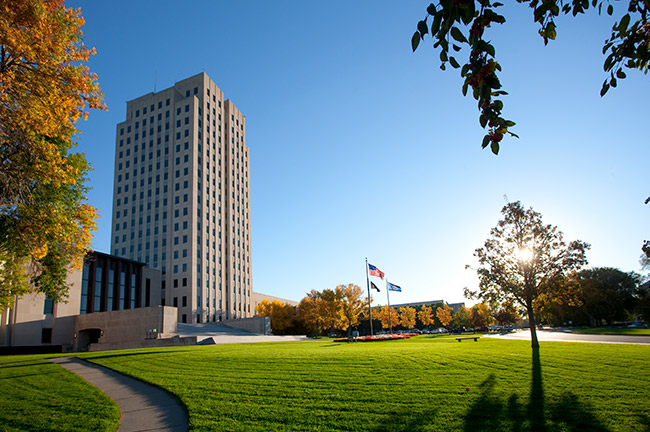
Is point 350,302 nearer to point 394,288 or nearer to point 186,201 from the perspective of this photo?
point 394,288

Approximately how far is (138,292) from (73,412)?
194ft

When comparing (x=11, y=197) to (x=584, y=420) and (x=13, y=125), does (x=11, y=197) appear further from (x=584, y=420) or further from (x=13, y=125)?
(x=584, y=420)

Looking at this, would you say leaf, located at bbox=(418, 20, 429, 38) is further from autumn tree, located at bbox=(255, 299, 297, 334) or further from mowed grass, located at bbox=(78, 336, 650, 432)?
autumn tree, located at bbox=(255, 299, 297, 334)

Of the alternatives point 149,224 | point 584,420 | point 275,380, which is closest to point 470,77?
point 584,420

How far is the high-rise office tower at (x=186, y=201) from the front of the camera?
68625mm

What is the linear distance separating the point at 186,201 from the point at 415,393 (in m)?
67.8

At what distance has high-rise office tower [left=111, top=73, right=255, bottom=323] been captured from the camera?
6862 centimetres

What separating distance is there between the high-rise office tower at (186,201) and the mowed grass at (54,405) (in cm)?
5535

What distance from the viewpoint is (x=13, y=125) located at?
10312mm

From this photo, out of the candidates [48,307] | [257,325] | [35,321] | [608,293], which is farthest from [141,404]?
[608,293]

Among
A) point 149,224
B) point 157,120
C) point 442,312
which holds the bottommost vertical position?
point 442,312

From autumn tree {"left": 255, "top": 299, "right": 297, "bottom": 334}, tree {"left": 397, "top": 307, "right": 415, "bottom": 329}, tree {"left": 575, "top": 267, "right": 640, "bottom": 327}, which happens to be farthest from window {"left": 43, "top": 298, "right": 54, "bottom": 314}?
tree {"left": 575, "top": 267, "right": 640, "bottom": 327}

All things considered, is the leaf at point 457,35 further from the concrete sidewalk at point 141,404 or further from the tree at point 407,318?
the tree at point 407,318

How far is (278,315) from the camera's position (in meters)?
66.5
